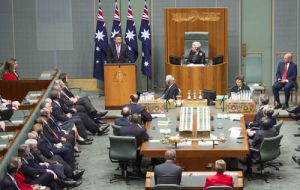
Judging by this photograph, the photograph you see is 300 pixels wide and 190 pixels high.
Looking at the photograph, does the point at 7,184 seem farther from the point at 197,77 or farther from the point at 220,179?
the point at 197,77

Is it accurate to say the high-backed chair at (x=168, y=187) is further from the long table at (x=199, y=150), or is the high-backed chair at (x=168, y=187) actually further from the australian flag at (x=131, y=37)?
the australian flag at (x=131, y=37)

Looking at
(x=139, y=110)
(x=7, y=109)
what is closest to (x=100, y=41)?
(x=139, y=110)

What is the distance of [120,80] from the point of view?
753 inches

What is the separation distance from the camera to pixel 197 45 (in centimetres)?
1927

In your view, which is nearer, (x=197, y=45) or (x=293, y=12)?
(x=197, y=45)

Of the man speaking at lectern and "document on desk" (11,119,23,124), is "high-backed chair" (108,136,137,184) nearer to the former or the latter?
"document on desk" (11,119,23,124)

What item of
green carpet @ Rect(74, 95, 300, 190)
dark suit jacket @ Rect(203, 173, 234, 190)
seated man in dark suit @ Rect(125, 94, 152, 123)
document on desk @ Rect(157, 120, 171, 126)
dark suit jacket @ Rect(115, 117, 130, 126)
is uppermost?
seated man in dark suit @ Rect(125, 94, 152, 123)

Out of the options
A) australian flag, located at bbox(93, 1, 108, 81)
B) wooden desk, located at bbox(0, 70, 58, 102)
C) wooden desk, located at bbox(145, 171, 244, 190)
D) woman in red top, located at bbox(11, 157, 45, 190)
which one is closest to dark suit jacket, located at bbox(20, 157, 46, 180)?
woman in red top, located at bbox(11, 157, 45, 190)

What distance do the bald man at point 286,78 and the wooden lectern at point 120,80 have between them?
328 cm

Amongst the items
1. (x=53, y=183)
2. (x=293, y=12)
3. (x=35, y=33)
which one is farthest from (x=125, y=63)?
(x=53, y=183)

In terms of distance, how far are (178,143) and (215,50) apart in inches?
257

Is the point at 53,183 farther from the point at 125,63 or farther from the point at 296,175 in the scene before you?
the point at 125,63

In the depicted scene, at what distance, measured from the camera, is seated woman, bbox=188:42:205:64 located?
63.3ft

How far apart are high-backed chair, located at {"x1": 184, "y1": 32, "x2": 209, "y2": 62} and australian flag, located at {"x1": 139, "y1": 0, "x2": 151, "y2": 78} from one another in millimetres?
1155
